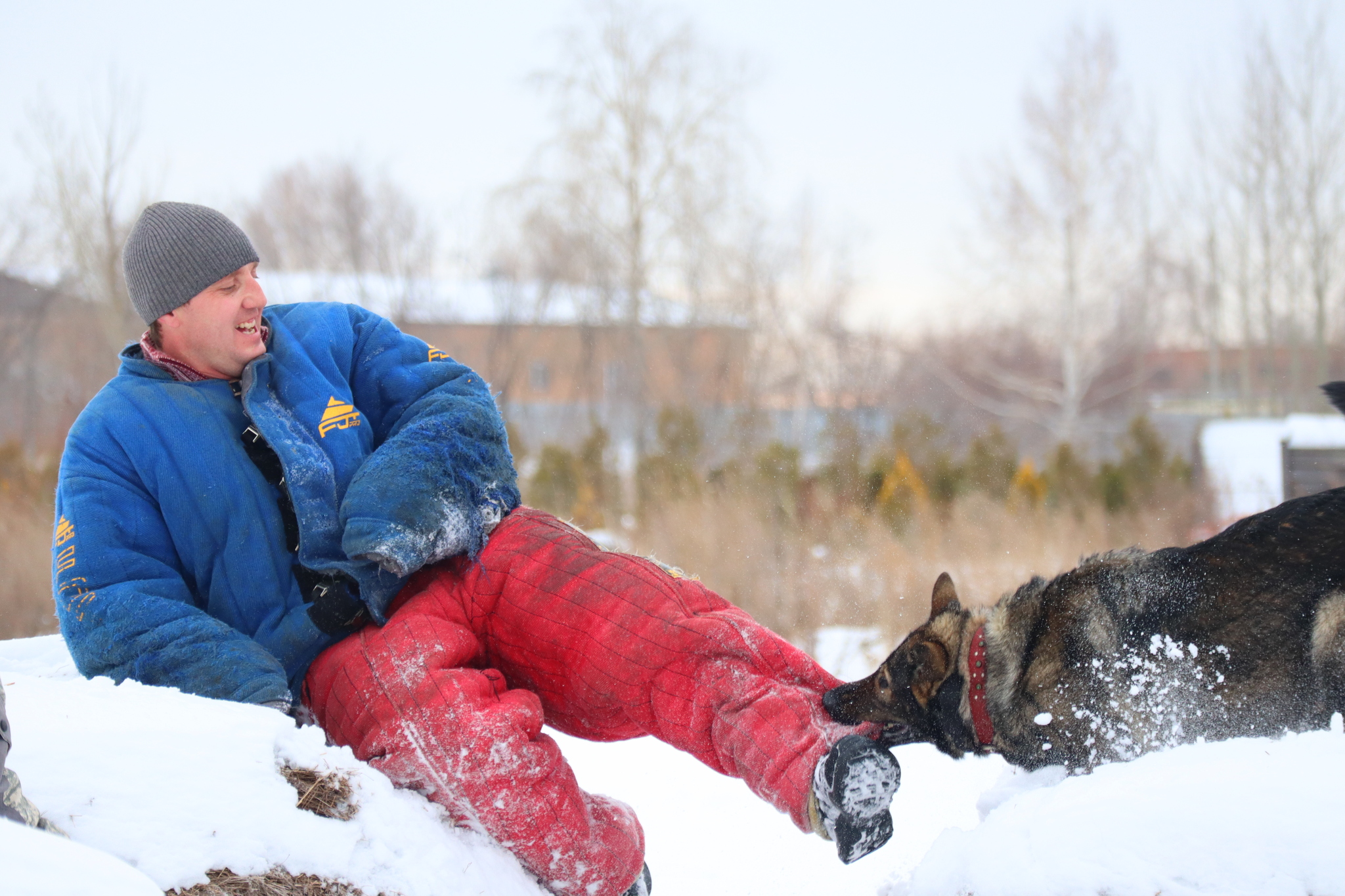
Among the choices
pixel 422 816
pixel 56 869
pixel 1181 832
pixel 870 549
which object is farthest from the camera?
pixel 870 549

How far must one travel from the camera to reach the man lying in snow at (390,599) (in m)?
1.94

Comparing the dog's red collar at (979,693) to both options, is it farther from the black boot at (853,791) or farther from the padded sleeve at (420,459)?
the padded sleeve at (420,459)

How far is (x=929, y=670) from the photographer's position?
2.53 meters

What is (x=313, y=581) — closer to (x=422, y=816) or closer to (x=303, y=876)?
(x=422, y=816)

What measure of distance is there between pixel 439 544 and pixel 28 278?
538 inches

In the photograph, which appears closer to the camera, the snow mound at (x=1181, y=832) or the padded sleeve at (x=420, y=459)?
the snow mound at (x=1181, y=832)

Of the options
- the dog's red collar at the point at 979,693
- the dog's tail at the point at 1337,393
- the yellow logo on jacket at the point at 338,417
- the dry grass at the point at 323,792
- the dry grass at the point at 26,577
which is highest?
the yellow logo on jacket at the point at 338,417

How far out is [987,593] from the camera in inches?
241

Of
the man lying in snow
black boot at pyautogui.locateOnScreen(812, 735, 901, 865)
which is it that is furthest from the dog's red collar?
black boot at pyautogui.locateOnScreen(812, 735, 901, 865)

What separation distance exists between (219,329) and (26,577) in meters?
6.48

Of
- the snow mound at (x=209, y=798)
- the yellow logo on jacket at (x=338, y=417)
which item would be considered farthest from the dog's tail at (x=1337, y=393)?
the yellow logo on jacket at (x=338, y=417)

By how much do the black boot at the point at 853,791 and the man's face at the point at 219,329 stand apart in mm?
1724

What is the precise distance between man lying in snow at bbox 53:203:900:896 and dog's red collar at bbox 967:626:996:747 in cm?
60

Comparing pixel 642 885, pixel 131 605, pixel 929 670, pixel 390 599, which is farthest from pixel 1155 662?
pixel 131 605
